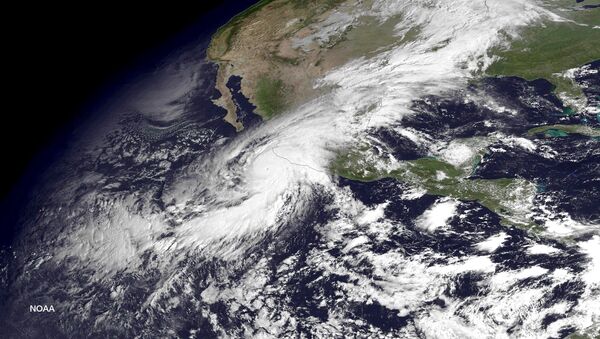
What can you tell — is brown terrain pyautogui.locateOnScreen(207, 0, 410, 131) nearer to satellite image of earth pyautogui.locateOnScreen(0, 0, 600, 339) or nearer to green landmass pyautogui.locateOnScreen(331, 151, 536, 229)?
satellite image of earth pyautogui.locateOnScreen(0, 0, 600, 339)

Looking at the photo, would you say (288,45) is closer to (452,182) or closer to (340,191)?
(340,191)

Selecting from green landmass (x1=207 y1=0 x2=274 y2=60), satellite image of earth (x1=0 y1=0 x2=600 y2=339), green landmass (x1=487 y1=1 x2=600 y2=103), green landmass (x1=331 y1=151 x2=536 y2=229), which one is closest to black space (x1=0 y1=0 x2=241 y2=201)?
satellite image of earth (x1=0 y1=0 x2=600 y2=339)

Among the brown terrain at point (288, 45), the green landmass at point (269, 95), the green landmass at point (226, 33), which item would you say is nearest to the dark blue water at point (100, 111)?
the green landmass at point (226, 33)

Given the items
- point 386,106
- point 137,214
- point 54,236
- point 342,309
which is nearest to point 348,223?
point 342,309

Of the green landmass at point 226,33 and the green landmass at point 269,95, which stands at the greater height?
the green landmass at point 226,33

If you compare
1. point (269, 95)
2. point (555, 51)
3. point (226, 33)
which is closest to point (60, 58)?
point (226, 33)

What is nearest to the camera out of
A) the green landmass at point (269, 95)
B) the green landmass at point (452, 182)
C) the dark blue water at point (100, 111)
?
the green landmass at point (452, 182)

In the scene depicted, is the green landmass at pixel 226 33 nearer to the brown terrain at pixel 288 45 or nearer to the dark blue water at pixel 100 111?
the brown terrain at pixel 288 45
